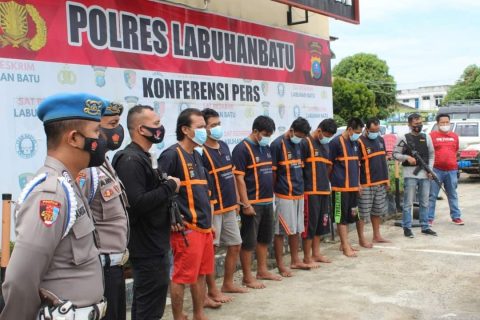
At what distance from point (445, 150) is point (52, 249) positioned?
7755 mm

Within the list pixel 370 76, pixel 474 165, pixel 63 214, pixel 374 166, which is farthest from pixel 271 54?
pixel 370 76

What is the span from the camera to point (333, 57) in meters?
10.3

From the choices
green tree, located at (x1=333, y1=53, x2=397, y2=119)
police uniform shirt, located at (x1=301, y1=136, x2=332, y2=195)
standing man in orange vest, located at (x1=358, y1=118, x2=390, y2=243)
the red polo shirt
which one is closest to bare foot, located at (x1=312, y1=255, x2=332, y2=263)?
police uniform shirt, located at (x1=301, y1=136, x2=332, y2=195)

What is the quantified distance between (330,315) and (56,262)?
3.33 meters

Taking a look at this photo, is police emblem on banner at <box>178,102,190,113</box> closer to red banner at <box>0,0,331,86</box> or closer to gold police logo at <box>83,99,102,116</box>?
red banner at <box>0,0,331,86</box>

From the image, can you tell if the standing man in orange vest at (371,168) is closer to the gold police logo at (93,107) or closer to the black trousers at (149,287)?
the black trousers at (149,287)

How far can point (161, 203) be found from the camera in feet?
11.3

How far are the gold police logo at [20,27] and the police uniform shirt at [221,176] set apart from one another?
1.96 m

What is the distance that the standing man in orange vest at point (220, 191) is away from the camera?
16.5 ft

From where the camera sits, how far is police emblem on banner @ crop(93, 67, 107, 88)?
5781 mm

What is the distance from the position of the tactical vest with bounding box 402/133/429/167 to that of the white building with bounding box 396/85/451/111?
70.8 m

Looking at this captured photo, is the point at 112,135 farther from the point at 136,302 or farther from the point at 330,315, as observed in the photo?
the point at 330,315

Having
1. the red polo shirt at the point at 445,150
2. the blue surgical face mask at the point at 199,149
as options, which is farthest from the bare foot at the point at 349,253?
the blue surgical face mask at the point at 199,149

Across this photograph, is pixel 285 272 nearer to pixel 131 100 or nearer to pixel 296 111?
pixel 131 100
